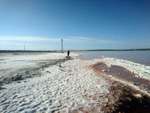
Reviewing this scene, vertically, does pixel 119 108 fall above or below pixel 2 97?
below

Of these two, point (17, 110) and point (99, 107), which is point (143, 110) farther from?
point (17, 110)

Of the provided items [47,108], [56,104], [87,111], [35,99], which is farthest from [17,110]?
[87,111]

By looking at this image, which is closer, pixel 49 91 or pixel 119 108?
pixel 119 108

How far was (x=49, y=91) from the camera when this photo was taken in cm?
559

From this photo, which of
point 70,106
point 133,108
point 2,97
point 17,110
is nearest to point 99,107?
point 70,106

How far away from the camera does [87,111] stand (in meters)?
3.90

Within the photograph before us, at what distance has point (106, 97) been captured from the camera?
5.11m

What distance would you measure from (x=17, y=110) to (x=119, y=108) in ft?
15.4

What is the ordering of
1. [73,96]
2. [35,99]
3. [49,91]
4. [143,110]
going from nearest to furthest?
[143,110], [35,99], [73,96], [49,91]

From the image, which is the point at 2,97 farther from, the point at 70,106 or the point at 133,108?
the point at 133,108

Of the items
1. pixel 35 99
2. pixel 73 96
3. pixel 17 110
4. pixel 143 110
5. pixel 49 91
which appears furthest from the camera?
pixel 49 91

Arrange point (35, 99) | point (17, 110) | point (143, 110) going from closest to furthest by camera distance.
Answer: point (17, 110), point (143, 110), point (35, 99)

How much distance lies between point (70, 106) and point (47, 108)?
107cm

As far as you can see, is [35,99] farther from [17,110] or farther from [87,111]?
[87,111]
